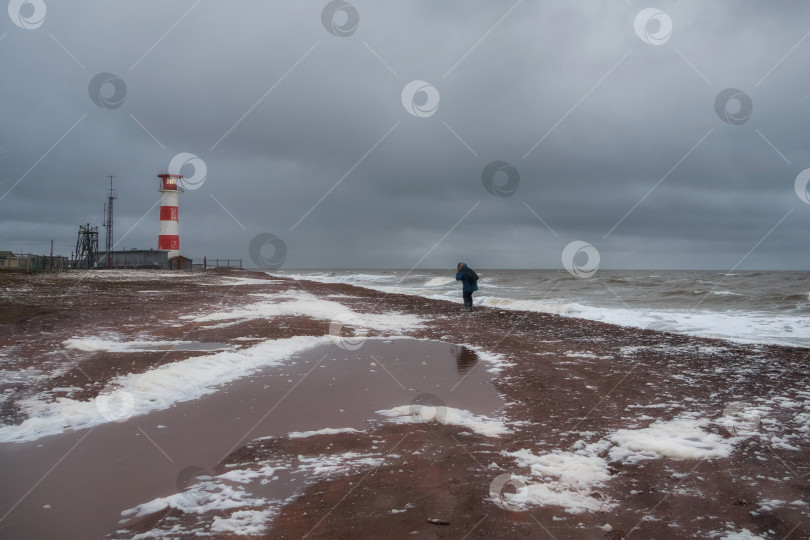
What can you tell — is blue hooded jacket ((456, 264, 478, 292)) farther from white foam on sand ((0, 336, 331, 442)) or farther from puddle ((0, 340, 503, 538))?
white foam on sand ((0, 336, 331, 442))

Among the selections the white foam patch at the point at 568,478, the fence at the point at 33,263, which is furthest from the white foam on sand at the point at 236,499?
the fence at the point at 33,263

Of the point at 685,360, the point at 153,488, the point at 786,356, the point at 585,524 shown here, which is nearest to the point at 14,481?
the point at 153,488

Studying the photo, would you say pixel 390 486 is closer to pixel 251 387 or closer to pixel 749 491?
pixel 749 491

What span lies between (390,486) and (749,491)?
3.27 meters

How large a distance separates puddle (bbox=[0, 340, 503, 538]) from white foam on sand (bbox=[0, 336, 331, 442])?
29 cm

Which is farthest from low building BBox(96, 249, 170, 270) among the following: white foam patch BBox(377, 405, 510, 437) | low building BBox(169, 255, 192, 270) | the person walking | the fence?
white foam patch BBox(377, 405, 510, 437)

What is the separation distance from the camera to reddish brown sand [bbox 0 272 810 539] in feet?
12.1

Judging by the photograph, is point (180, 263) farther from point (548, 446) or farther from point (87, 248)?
point (548, 446)

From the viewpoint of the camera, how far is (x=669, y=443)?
17.7ft

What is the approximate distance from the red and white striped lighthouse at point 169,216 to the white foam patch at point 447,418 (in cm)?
6692

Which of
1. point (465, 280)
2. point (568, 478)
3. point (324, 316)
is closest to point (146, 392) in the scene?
point (568, 478)

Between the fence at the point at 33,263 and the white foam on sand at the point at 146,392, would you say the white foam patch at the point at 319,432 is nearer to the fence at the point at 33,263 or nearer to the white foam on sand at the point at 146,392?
the white foam on sand at the point at 146,392

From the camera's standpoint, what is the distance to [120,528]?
358 centimetres

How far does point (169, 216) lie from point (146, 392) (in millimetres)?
65079
